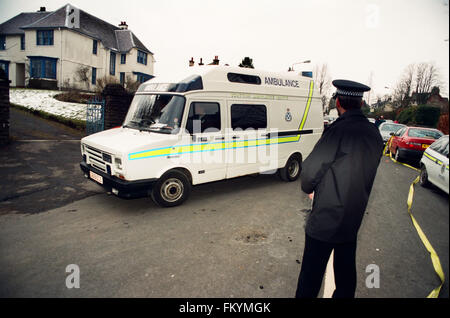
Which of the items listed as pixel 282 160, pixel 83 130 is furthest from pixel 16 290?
pixel 83 130

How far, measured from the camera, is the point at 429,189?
62.7 inches

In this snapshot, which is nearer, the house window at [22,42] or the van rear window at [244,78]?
the van rear window at [244,78]

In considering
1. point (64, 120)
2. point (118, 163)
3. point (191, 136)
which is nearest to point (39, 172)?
point (118, 163)

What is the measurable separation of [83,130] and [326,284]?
13.5m

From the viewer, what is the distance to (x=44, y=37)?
2864cm

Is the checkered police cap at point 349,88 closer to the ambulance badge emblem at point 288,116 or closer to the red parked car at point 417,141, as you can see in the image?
the red parked car at point 417,141

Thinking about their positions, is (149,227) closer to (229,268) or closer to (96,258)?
(96,258)

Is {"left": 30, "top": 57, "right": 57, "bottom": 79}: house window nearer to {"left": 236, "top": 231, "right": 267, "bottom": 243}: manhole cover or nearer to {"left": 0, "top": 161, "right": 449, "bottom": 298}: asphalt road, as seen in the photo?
{"left": 0, "top": 161, "right": 449, "bottom": 298}: asphalt road

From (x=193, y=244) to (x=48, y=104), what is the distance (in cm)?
1867

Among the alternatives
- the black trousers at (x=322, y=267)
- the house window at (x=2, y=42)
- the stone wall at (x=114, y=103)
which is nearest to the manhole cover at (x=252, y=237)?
the black trousers at (x=322, y=267)

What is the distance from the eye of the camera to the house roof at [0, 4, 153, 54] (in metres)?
28.3

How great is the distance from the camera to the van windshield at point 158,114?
5305 millimetres

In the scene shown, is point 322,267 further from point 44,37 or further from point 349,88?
point 44,37

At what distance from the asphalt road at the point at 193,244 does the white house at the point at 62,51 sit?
2390cm
